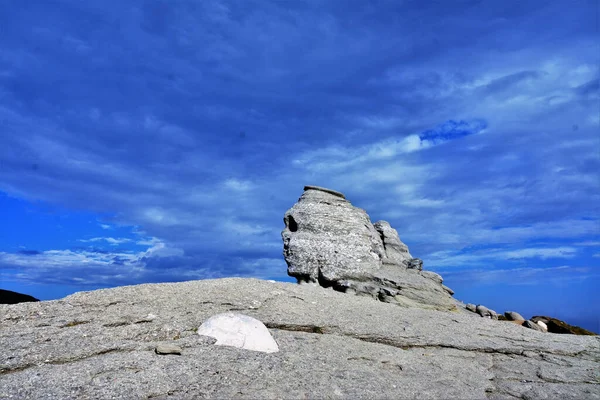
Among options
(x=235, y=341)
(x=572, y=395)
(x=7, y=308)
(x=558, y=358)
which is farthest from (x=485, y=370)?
(x=7, y=308)

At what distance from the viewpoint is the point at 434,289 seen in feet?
52.6

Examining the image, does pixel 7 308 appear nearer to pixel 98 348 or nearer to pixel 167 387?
pixel 98 348

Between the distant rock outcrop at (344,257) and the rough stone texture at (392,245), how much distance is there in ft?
5.11

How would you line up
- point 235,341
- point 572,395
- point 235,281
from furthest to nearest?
point 235,281, point 572,395, point 235,341

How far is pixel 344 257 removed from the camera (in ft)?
51.6

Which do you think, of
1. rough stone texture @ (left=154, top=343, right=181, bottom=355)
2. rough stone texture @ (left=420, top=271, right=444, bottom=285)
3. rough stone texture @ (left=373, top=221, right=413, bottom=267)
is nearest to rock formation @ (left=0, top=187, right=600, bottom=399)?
rough stone texture @ (left=154, top=343, right=181, bottom=355)

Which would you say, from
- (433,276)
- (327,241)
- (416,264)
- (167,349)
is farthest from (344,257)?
(167,349)

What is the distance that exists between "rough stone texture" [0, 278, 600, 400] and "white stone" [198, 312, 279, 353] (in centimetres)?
21

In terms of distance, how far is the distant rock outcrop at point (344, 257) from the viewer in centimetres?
1534

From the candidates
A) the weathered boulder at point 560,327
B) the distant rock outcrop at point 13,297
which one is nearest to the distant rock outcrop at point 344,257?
the weathered boulder at point 560,327

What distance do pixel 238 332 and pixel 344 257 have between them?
323 inches

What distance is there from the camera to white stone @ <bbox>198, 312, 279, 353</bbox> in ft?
25.4

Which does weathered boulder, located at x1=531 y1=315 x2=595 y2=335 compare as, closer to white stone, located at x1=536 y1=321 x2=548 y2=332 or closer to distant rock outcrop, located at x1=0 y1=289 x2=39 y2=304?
white stone, located at x1=536 y1=321 x2=548 y2=332

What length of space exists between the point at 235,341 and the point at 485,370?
4919mm
